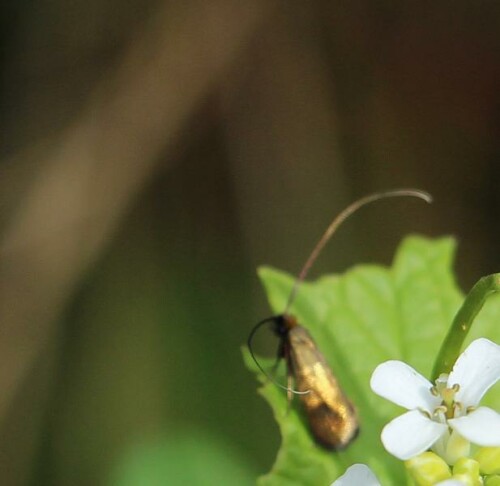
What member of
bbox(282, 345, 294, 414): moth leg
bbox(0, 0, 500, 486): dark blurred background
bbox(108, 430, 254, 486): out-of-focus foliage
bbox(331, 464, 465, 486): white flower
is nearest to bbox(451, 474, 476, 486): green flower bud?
bbox(331, 464, 465, 486): white flower

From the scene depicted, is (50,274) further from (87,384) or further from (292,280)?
(292,280)

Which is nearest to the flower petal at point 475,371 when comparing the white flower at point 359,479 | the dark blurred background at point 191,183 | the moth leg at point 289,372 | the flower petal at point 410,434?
the flower petal at point 410,434

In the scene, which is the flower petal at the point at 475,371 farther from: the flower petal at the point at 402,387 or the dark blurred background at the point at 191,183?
the dark blurred background at the point at 191,183

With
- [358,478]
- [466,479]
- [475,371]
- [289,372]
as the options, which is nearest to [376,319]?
[289,372]

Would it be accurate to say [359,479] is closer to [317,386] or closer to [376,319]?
[317,386]

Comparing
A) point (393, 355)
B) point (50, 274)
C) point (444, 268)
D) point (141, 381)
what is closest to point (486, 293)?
point (393, 355)
